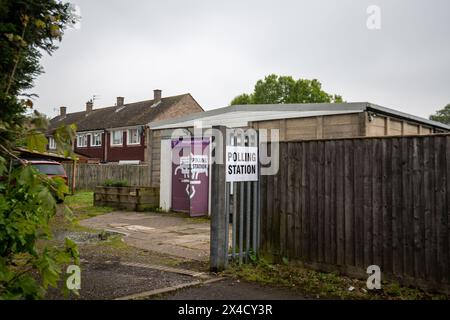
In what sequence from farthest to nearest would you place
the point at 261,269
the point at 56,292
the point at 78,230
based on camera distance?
the point at 78,230 < the point at 261,269 < the point at 56,292

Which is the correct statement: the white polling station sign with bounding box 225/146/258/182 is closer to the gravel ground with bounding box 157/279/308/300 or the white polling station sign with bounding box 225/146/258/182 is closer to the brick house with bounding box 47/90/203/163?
the gravel ground with bounding box 157/279/308/300

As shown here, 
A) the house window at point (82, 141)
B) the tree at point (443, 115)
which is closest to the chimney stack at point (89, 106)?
the house window at point (82, 141)

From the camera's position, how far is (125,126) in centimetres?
3784

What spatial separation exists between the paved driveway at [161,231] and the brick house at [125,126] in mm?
21363

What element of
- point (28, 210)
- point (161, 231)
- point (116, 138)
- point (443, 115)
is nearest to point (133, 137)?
point (116, 138)

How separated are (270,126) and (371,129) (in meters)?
3.11

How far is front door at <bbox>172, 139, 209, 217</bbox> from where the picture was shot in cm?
1334

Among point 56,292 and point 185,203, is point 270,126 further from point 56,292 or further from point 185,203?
point 56,292

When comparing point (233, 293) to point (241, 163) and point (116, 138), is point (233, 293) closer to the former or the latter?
point (241, 163)

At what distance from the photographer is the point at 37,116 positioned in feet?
9.11

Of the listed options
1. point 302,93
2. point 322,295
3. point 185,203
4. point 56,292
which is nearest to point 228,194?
point 322,295

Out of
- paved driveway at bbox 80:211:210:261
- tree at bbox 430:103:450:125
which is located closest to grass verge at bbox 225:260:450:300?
paved driveway at bbox 80:211:210:261

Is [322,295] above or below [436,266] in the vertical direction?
below

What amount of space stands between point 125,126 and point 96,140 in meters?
5.43
